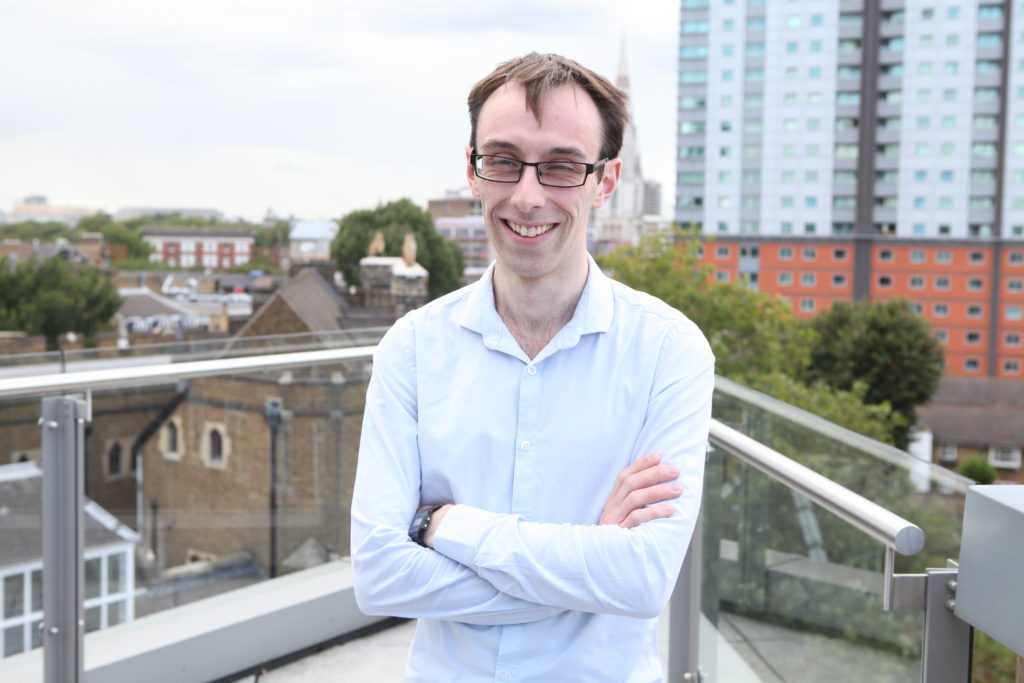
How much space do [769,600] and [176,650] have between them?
65.5 inches

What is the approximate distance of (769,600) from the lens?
8.29ft

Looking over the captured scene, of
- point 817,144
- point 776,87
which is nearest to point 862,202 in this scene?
point 817,144

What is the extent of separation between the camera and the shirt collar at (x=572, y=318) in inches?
63.8

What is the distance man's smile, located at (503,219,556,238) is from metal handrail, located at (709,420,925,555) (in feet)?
2.15

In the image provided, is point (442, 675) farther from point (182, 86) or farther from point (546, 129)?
point (182, 86)

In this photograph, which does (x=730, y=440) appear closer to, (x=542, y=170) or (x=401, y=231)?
(x=542, y=170)

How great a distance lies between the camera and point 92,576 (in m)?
2.63

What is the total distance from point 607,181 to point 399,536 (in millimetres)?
706

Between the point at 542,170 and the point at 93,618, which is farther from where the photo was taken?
the point at 93,618

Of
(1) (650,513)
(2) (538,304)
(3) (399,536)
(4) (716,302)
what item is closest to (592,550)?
(1) (650,513)

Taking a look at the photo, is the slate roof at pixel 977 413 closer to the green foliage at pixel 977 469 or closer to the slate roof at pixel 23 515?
the green foliage at pixel 977 469

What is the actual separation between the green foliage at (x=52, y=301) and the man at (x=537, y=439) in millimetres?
45514

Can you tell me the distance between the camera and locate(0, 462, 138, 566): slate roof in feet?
7.83

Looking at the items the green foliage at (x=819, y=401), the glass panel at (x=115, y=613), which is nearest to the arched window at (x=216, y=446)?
the glass panel at (x=115, y=613)
